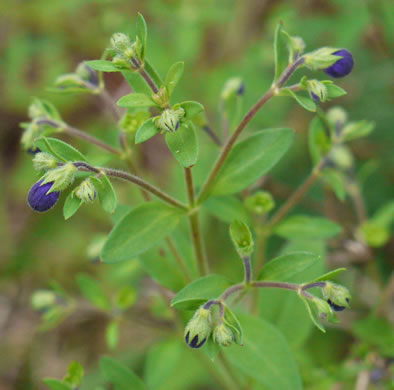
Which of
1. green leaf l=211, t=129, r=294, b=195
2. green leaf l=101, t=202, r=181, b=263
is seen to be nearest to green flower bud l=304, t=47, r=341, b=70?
green leaf l=211, t=129, r=294, b=195

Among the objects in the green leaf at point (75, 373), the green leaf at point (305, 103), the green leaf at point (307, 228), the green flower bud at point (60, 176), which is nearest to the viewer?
the green flower bud at point (60, 176)

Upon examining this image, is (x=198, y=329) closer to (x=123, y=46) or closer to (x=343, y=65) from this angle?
(x=123, y=46)

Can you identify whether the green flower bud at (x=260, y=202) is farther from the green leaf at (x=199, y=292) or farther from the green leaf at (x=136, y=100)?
the green leaf at (x=136, y=100)

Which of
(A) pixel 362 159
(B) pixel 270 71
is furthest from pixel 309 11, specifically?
(A) pixel 362 159

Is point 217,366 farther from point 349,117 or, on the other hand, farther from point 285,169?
point 349,117

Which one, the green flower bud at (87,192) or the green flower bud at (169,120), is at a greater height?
the green flower bud at (169,120)

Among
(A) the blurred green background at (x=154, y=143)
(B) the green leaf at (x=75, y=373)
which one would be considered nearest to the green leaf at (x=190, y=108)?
(B) the green leaf at (x=75, y=373)

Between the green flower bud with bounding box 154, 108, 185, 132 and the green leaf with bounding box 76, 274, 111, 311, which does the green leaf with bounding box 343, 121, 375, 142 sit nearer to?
the green flower bud with bounding box 154, 108, 185, 132
